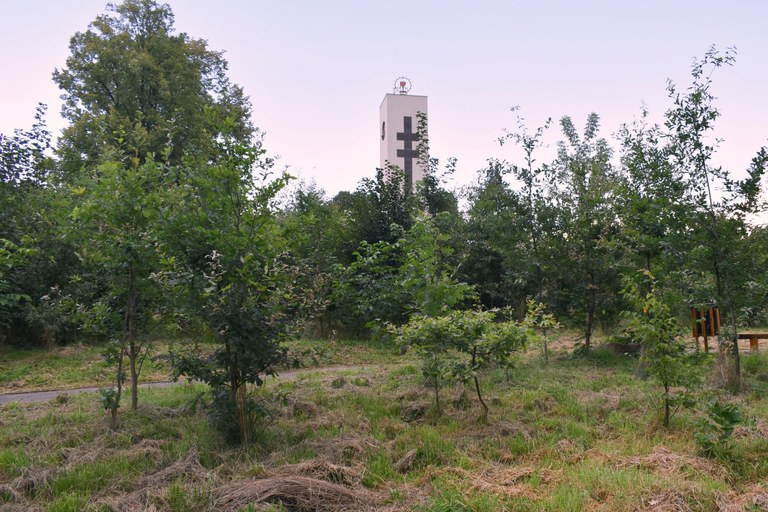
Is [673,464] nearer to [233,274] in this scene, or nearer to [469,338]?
[469,338]

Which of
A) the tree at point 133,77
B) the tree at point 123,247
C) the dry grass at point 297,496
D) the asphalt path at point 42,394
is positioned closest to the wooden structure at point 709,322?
the dry grass at point 297,496

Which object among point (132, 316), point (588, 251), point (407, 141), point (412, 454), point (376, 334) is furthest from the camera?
point (407, 141)

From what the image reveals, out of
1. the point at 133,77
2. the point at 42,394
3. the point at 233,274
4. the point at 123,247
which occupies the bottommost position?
the point at 42,394

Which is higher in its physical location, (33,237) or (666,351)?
(33,237)

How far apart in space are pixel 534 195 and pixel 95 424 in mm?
9768

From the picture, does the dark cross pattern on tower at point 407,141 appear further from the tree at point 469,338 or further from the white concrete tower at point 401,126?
the tree at point 469,338

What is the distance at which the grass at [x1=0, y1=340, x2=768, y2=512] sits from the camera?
15.0 ft

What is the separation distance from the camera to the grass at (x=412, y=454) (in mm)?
4562

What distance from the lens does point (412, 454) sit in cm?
554

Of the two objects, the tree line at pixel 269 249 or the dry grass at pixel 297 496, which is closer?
the dry grass at pixel 297 496

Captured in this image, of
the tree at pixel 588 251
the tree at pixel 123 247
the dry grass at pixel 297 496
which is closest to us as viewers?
the dry grass at pixel 297 496

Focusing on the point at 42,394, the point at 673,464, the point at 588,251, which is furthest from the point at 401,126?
the point at 673,464

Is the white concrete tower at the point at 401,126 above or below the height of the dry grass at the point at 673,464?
above

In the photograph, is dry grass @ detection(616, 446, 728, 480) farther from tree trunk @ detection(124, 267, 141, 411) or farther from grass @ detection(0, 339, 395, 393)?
tree trunk @ detection(124, 267, 141, 411)
